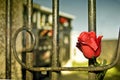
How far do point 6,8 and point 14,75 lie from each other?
1.11 feet

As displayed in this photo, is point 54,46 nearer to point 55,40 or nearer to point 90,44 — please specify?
point 55,40

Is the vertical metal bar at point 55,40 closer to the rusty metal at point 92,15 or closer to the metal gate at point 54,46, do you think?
the metal gate at point 54,46

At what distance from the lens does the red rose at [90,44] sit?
811mm

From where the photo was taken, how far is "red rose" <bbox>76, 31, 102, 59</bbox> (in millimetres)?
811

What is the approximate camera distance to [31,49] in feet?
3.03

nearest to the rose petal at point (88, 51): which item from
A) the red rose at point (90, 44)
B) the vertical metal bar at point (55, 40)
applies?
the red rose at point (90, 44)

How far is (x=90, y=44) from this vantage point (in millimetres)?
811

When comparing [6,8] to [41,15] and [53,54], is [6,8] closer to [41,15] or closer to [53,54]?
[53,54]

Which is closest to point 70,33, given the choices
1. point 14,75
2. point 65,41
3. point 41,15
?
point 65,41

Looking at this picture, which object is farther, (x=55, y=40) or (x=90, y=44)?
(x=55, y=40)

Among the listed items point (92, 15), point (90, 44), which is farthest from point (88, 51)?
point (92, 15)

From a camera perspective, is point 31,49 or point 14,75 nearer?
point 31,49

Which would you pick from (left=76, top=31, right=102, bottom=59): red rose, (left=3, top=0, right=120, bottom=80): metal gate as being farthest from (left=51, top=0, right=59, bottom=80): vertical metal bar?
(left=76, top=31, right=102, bottom=59): red rose

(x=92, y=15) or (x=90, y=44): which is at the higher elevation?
(x=92, y=15)
